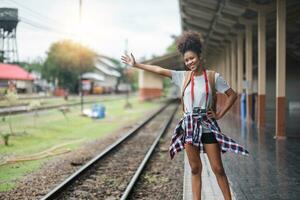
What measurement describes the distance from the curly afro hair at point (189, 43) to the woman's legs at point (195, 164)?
1010 mm

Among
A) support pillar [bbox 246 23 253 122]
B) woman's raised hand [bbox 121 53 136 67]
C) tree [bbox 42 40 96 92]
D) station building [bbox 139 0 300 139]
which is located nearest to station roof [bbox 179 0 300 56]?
station building [bbox 139 0 300 139]

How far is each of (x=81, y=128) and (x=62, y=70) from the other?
33511mm

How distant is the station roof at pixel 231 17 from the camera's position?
58.0ft

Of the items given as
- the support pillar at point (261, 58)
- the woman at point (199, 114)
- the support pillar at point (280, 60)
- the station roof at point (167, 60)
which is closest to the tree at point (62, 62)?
the station roof at point (167, 60)

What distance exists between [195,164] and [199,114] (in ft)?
1.88

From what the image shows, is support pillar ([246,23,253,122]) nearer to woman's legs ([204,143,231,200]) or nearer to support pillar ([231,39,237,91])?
support pillar ([231,39,237,91])

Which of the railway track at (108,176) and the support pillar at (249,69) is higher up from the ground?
the support pillar at (249,69)

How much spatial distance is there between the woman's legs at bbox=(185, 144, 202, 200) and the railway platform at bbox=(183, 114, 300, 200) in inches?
59.6

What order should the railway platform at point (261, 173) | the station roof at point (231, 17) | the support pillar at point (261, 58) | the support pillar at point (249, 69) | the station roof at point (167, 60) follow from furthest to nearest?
the station roof at point (167, 60) → the support pillar at point (249, 69) → the station roof at point (231, 17) → the support pillar at point (261, 58) → the railway platform at point (261, 173)

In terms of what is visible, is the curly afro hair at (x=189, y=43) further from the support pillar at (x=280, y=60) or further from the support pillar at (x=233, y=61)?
the support pillar at (x=233, y=61)

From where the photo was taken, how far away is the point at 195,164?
16.6ft

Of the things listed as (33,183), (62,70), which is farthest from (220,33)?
(62,70)

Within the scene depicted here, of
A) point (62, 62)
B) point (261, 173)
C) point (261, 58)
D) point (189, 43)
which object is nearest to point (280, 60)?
point (261, 58)

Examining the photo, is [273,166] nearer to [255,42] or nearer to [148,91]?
[255,42]
